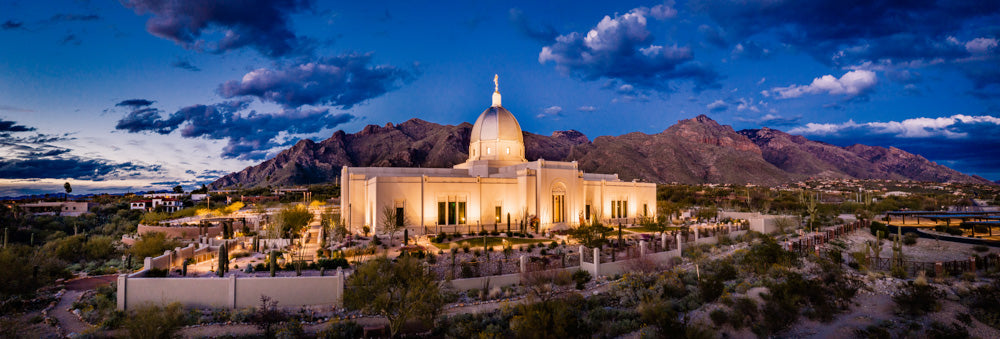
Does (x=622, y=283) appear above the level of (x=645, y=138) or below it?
below

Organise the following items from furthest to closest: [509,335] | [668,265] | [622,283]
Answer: [668,265] → [622,283] → [509,335]

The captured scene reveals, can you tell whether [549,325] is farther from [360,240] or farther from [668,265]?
[360,240]

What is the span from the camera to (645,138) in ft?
391

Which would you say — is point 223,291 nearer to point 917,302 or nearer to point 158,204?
point 917,302

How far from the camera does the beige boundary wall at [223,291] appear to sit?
17547 millimetres

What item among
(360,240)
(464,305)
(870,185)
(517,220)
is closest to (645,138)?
(870,185)

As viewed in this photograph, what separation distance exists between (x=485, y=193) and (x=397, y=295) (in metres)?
21.2

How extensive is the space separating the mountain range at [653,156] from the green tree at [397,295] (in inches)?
3151

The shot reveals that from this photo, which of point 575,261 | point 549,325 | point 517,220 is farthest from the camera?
point 517,220

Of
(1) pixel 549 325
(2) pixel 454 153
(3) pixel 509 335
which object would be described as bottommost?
(3) pixel 509 335

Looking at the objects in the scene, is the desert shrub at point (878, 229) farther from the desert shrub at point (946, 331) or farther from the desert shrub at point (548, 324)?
the desert shrub at point (548, 324)

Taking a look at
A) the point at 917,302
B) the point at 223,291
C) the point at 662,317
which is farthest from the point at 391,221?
the point at 917,302

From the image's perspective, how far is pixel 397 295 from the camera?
Answer: 15312 millimetres

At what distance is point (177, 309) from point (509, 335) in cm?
1153
